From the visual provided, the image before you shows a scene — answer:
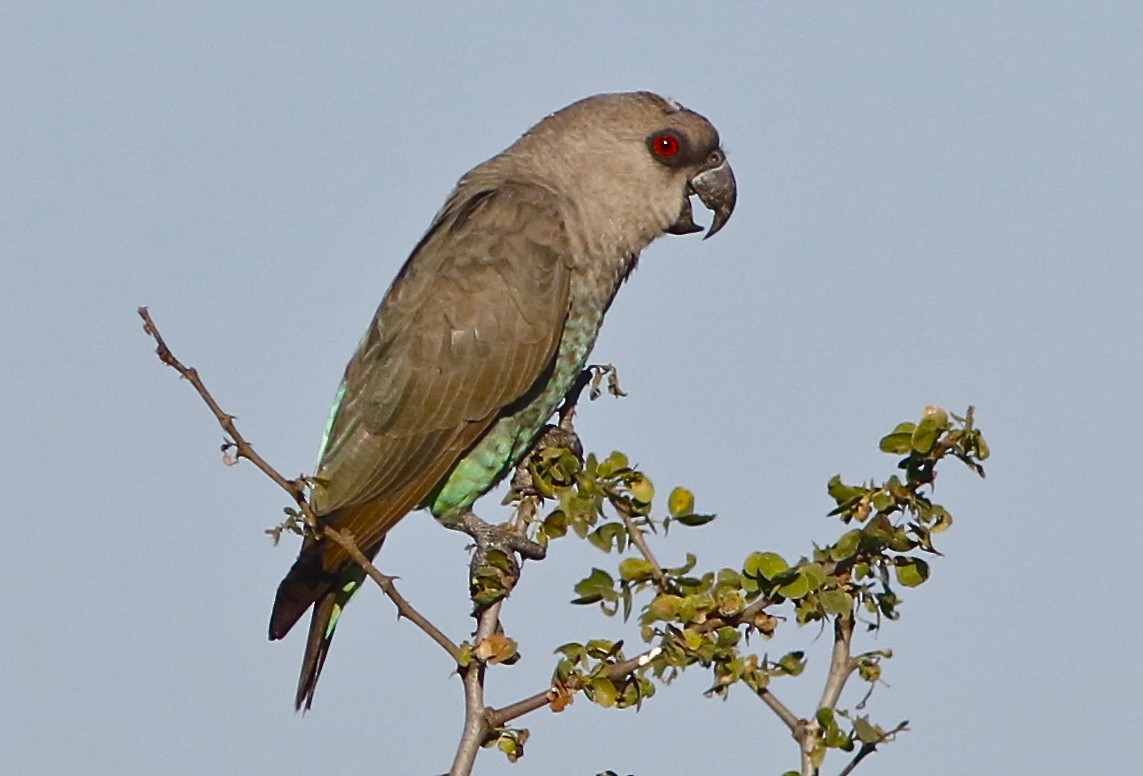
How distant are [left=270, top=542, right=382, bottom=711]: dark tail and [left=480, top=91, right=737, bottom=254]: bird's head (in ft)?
6.35

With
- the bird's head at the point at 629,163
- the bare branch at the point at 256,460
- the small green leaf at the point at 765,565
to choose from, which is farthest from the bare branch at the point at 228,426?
the bird's head at the point at 629,163

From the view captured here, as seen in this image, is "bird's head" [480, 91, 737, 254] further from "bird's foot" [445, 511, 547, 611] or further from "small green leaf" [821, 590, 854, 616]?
"small green leaf" [821, 590, 854, 616]

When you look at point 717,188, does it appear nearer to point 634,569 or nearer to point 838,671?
point 634,569

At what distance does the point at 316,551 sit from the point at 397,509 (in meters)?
0.51

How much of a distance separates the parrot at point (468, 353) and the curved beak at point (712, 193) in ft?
1.11

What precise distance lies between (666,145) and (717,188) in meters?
0.35

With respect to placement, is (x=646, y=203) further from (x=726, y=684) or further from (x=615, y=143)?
(x=726, y=684)

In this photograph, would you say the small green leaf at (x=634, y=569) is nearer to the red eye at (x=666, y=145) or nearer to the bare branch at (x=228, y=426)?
the bare branch at (x=228, y=426)

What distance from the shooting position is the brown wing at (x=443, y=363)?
6.00 meters

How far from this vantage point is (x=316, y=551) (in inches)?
218

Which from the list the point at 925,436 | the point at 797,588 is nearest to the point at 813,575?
the point at 797,588

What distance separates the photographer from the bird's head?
6.64 m

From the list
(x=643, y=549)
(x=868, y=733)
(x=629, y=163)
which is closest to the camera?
(x=868, y=733)

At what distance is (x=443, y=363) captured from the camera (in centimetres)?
610
